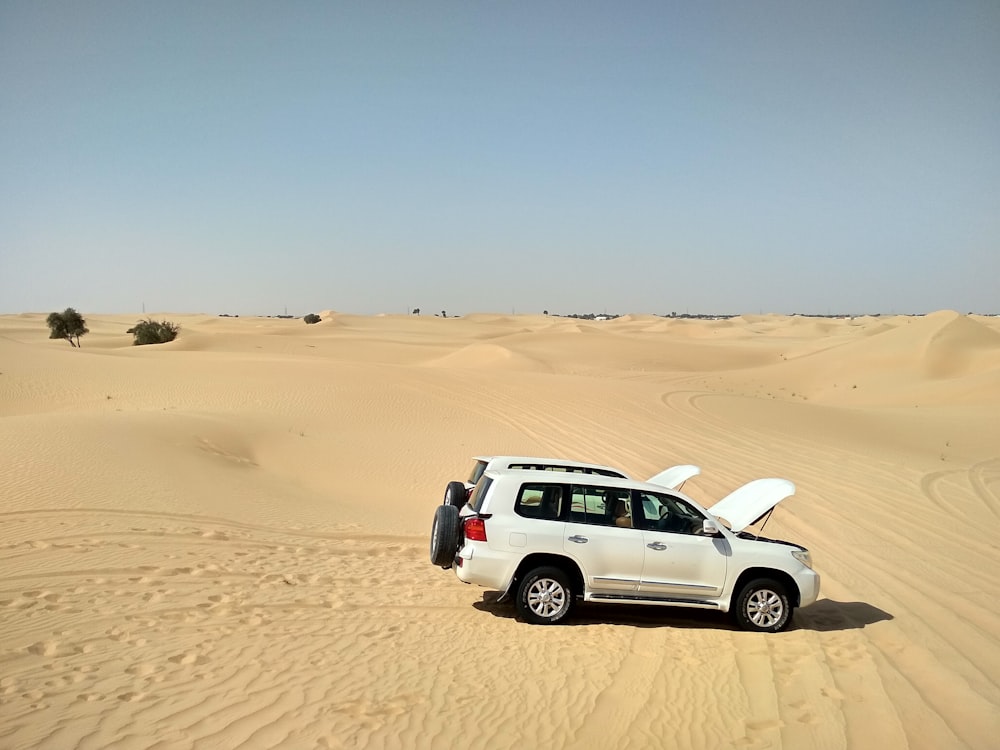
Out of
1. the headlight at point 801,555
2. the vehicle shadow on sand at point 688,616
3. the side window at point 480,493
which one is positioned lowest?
the vehicle shadow on sand at point 688,616

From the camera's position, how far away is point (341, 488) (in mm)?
15953

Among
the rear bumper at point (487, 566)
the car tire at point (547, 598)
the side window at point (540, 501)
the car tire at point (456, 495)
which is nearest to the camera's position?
the rear bumper at point (487, 566)

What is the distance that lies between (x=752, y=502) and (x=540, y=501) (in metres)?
2.60

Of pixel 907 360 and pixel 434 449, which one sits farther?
pixel 907 360

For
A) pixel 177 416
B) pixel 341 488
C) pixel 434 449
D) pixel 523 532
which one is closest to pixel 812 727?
pixel 523 532

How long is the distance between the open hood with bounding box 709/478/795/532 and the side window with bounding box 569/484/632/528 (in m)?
1.37

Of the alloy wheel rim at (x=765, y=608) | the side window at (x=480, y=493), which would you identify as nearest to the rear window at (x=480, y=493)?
the side window at (x=480, y=493)

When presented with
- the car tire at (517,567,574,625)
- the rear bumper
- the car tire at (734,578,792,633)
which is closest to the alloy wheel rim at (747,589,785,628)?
the car tire at (734,578,792,633)

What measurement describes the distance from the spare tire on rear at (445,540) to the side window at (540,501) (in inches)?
30.1

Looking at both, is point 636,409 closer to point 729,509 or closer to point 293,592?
point 729,509

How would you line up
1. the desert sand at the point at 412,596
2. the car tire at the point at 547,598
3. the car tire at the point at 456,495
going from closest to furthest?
1. the desert sand at the point at 412,596
2. the car tire at the point at 547,598
3. the car tire at the point at 456,495

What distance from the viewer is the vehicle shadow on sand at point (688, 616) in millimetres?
8062

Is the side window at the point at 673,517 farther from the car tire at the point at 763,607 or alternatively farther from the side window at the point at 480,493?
the side window at the point at 480,493

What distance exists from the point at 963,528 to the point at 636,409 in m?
12.1
